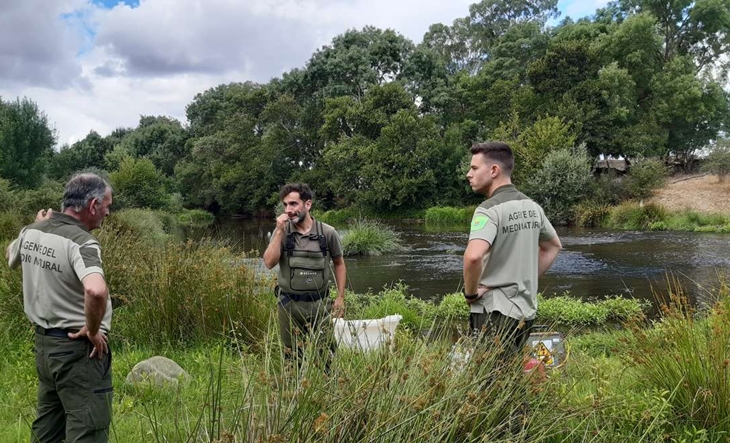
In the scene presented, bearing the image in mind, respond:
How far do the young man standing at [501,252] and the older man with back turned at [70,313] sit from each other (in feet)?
6.53

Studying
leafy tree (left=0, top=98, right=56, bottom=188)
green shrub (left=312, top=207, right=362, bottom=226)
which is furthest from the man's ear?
leafy tree (left=0, top=98, right=56, bottom=188)

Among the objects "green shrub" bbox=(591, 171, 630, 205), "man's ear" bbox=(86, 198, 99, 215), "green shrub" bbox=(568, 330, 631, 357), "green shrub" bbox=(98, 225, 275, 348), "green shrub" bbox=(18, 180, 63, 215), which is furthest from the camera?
"green shrub" bbox=(591, 171, 630, 205)

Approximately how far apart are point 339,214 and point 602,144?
56.3 feet

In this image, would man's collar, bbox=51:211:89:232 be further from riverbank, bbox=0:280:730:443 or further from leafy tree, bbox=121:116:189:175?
leafy tree, bbox=121:116:189:175

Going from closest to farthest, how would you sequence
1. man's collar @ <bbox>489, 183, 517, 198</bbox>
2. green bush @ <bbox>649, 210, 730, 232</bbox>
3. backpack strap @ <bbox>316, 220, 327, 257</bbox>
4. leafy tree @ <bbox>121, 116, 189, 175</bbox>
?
1. man's collar @ <bbox>489, 183, 517, 198</bbox>
2. backpack strap @ <bbox>316, 220, 327, 257</bbox>
3. green bush @ <bbox>649, 210, 730, 232</bbox>
4. leafy tree @ <bbox>121, 116, 189, 175</bbox>

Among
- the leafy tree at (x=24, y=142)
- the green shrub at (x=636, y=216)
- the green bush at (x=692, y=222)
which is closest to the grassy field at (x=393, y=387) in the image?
the green bush at (x=692, y=222)

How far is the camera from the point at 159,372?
13.7ft

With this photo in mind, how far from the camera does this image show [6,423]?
3.53 metres

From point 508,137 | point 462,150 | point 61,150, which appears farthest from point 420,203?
point 61,150

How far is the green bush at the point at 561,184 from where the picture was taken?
26078mm

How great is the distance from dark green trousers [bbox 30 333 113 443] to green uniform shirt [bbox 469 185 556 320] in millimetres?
2099

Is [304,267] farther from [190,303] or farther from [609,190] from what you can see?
[609,190]

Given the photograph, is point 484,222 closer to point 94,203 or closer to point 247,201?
point 94,203

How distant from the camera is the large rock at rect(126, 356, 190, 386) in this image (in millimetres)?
4055
